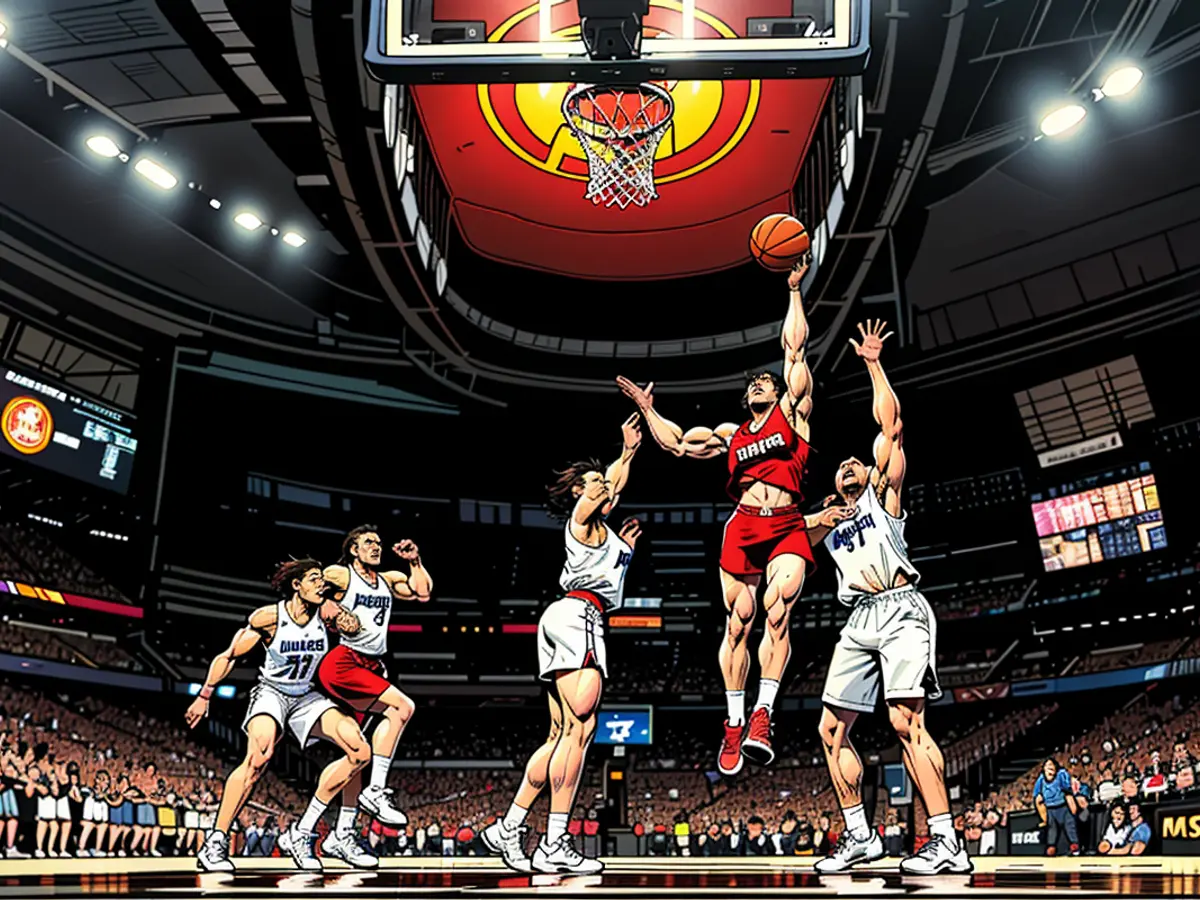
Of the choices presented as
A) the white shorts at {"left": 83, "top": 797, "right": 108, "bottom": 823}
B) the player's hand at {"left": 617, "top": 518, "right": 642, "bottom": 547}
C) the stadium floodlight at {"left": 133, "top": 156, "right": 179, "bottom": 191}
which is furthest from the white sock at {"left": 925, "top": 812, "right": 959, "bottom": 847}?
the stadium floodlight at {"left": 133, "top": 156, "right": 179, "bottom": 191}

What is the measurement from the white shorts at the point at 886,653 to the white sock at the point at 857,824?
678 millimetres

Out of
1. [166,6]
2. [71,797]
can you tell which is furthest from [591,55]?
[71,797]

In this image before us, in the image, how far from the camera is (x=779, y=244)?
8.76m

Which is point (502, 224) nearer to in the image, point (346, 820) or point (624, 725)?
point (346, 820)

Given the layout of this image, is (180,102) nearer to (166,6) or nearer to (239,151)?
(239,151)

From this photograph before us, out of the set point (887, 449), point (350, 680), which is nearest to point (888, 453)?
point (887, 449)

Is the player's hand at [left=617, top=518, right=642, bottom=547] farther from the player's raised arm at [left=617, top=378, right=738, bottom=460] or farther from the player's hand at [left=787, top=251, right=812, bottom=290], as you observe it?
the player's hand at [left=787, top=251, right=812, bottom=290]

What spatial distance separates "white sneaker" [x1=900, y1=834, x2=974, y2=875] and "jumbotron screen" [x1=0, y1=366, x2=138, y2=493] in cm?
1533

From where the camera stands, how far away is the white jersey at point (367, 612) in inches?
373

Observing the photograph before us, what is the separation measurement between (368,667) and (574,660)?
81.3 inches

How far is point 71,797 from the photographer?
1625cm

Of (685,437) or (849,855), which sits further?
(685,437)

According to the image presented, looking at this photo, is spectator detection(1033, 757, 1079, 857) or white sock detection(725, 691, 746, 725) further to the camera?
spectator detection(1033, 757, 1079, 857)

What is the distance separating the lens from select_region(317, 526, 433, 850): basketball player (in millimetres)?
8977
